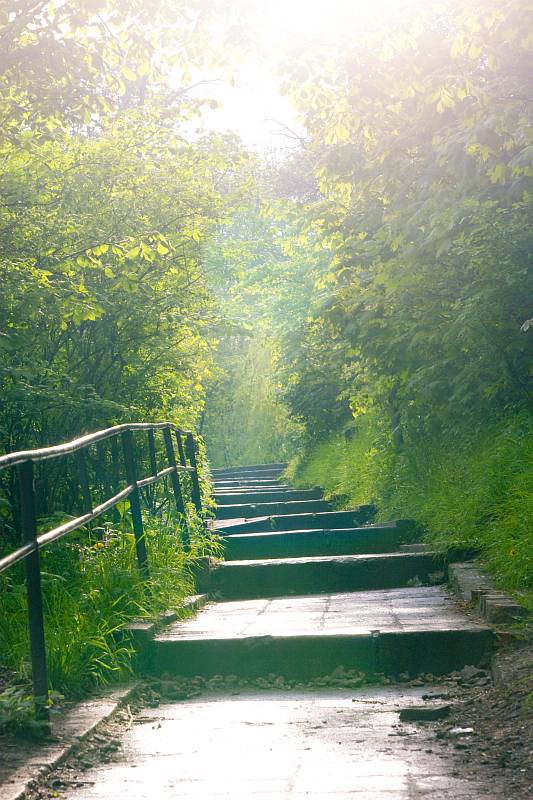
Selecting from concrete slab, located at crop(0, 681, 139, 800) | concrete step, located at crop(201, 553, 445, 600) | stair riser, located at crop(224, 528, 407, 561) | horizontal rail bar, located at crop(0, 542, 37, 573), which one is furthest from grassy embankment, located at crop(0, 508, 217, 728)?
stair riser, located at crop(224, 528, 407, 561)

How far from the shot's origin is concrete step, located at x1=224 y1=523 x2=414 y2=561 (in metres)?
10.1

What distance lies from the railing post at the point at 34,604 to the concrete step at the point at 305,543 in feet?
21.1

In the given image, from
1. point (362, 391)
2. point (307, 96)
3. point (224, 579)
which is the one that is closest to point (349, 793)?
point (224, 579)

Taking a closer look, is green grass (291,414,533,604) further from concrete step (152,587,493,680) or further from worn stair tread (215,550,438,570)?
concrete step (152,587,493,680)

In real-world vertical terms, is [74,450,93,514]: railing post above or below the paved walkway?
above

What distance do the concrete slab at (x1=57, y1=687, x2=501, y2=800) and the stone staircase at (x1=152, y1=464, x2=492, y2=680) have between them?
0.45 m

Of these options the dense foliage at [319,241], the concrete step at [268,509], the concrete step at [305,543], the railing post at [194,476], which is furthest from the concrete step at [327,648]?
the concrete step at [268,509]

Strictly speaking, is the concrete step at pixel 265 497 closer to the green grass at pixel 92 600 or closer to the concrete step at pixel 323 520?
the concrete step at pixel 323 520

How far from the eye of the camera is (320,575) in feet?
27.0

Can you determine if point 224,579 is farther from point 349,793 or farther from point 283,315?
point 283,315

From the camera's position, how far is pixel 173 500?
327 inches

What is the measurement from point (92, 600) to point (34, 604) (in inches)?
62.5

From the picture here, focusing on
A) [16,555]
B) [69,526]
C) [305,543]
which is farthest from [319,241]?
[16,555]

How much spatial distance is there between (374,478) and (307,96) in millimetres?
7311
